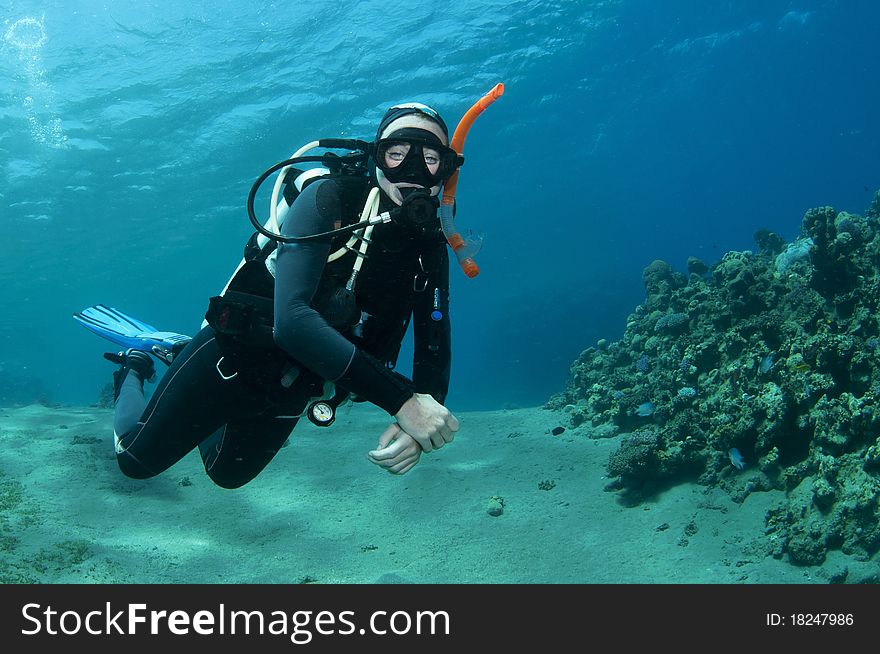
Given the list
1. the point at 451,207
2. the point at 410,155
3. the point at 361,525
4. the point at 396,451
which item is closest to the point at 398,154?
the point at 410,155

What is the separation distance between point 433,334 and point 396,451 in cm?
106

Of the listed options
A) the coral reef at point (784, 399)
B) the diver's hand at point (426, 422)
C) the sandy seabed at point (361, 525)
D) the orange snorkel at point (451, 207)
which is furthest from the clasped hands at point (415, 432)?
the coral reef at point (784, 399)

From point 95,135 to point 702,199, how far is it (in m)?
90.0

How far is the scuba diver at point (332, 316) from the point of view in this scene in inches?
100

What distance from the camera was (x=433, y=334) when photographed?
341cm

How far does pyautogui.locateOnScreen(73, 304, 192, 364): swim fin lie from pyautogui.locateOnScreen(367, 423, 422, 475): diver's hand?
311 cm

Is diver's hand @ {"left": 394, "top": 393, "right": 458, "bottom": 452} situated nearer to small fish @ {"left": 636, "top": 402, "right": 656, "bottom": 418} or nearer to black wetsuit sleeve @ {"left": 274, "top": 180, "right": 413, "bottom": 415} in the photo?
black wetsuit sleeve @ {"left": 274, "top": 180, "right": 413, "bottom": 415}

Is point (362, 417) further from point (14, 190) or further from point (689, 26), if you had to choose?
point (689, 26)

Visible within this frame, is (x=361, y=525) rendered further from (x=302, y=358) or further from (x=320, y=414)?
(x=302, y=358)

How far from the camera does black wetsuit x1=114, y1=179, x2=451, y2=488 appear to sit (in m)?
2.54

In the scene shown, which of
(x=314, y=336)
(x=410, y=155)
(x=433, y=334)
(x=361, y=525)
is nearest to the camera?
(x=314, y=336)

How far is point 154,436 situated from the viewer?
3.86 m

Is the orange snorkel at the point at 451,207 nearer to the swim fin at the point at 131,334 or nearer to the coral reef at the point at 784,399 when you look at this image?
the swim fin at the point at 131,334

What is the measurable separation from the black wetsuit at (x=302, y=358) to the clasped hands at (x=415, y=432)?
70mm
